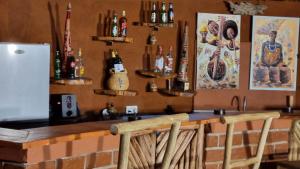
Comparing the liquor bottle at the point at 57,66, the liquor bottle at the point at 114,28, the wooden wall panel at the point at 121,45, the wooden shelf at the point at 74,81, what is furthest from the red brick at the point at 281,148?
the liquor bottle at the point at 57,66

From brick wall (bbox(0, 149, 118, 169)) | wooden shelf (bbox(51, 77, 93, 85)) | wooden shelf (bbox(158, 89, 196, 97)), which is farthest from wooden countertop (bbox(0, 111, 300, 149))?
wooden shelf (bbox(158, 89, 196, 97))

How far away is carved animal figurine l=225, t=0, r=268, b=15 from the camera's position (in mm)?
4207

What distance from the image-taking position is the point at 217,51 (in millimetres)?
4211

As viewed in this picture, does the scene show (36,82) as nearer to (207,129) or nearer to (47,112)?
(47,112)

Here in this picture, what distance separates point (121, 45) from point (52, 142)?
7.42ft

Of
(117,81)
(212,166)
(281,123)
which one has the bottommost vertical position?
(212,166)

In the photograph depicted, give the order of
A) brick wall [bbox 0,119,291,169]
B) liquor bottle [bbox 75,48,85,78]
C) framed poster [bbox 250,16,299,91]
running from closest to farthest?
brick wall [bbox 0,119,291,169] < liquor bottle [bbox 75,48,85,78] < framed poster [bbox 250,16,299,91]

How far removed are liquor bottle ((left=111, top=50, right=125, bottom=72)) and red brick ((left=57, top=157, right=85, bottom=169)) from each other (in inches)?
74.3

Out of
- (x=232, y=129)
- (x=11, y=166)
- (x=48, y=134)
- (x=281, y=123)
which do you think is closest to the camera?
(x=11, y=166)

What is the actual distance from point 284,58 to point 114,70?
167cm

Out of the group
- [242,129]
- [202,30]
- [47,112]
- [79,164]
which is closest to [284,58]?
[202,30]

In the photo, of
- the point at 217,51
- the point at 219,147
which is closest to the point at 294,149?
the point at 219,147

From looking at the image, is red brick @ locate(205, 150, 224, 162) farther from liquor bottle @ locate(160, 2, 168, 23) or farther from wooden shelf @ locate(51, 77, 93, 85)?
liquor bottle @ locate(160, 2, 168, 23)

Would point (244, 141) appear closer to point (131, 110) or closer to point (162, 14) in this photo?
point (131, 110)
